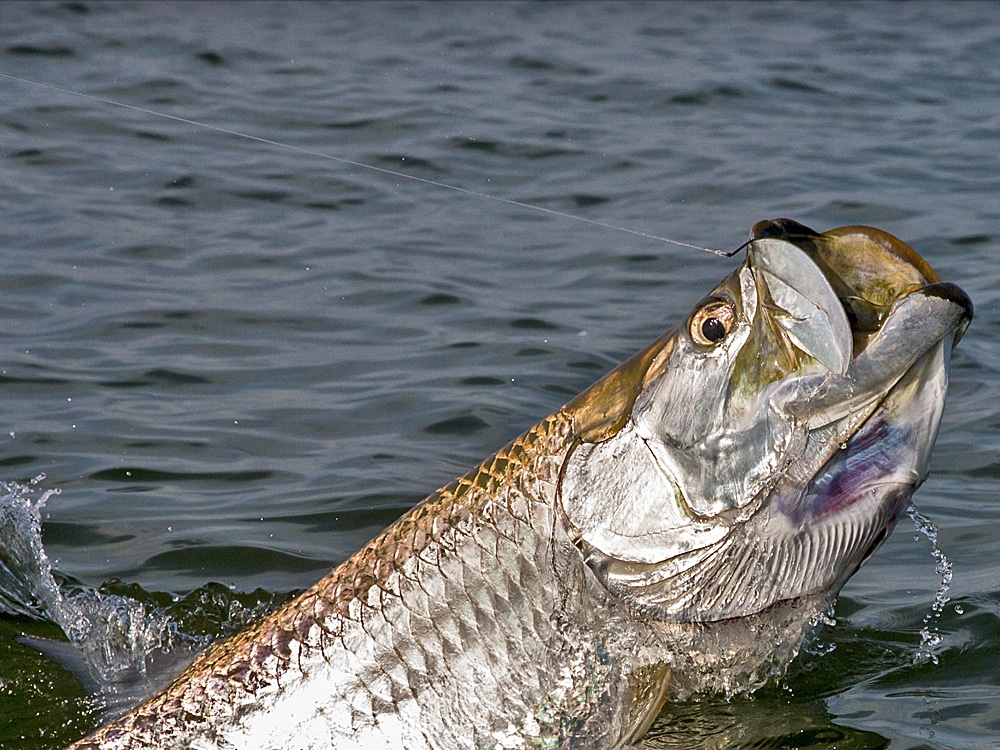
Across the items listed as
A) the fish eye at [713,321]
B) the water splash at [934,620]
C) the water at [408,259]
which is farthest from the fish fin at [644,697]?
the water splash at [934,620]

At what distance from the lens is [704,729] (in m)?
3.65

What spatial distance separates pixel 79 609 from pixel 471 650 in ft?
6.16

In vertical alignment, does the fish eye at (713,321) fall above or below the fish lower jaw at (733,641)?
above

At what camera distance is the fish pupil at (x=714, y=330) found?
2922mm

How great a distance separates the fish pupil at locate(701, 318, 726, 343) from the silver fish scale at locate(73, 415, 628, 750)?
1.30 ft

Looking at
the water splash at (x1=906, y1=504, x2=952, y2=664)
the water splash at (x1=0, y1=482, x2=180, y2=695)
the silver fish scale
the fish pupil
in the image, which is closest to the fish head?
the fish pupil

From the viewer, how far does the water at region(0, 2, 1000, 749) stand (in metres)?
4.59

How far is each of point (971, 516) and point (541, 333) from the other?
237 centimetres

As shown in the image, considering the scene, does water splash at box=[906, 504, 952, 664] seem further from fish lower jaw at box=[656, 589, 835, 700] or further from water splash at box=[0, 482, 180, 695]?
water splash at box=[0, 482, 180, 695]

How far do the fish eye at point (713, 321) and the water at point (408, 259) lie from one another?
1.21m

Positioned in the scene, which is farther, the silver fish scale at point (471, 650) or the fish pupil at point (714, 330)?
the silver fish scale at point (471, 650)

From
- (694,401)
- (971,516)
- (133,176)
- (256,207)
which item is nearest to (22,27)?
(133,176)

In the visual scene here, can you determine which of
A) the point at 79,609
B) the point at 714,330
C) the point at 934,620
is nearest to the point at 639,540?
the point at 714,330

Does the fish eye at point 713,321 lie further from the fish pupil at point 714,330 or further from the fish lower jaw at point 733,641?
the fish lower jaw at point 733,641
